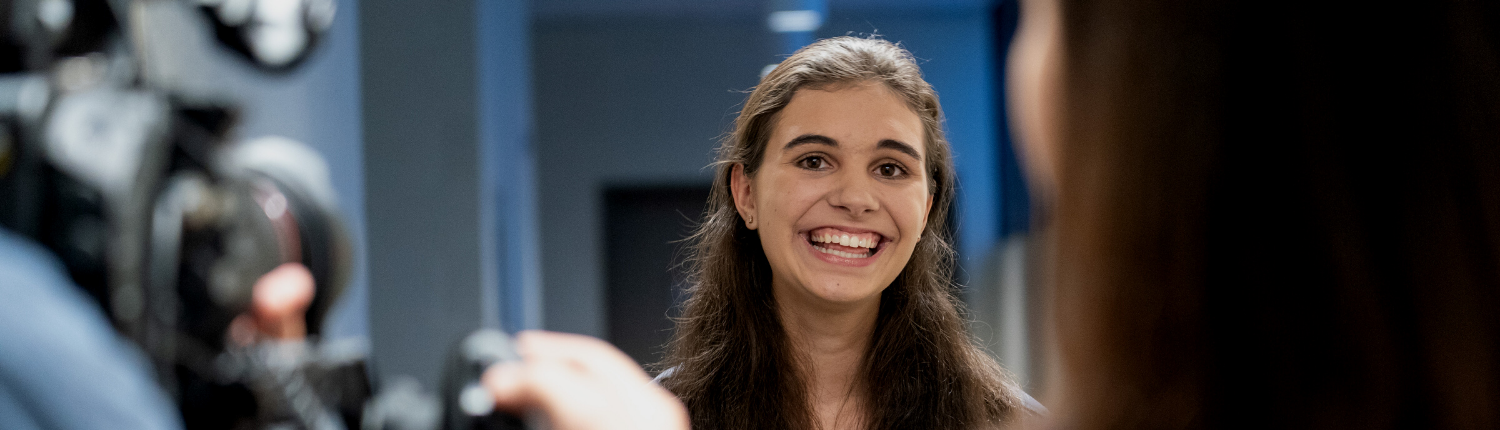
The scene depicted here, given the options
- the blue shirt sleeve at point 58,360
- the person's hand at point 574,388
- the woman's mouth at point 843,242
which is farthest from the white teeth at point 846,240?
the blue shirt sleeve at point 58,360

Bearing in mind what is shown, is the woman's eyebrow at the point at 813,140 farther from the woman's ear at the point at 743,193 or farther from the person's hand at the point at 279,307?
the person's hand at the point at 279,307

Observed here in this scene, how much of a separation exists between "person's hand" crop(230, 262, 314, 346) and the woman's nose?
1.60 feet

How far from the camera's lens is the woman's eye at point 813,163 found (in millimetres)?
811

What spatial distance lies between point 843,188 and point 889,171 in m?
0.05

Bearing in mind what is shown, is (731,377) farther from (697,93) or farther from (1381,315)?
(1381,315)

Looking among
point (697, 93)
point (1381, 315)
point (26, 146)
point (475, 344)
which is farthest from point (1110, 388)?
point (697, 93)

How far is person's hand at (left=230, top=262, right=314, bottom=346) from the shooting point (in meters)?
0.38

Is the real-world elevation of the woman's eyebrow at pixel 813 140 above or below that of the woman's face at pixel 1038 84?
below

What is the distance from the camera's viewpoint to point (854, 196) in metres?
0.79

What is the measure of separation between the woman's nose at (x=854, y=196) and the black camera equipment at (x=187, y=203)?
0.45 metres

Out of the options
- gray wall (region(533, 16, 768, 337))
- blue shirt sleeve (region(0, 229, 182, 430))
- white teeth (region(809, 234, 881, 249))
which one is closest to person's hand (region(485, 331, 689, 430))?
blue shirt sleeve (region(0, 229, 182, 430))

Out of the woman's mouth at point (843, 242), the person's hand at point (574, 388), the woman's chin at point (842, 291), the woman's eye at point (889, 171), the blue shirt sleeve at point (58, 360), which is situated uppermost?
the woman's eye at point (889, 171)

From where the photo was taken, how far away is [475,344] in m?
0.38

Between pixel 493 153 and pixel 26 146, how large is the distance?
0.17m
